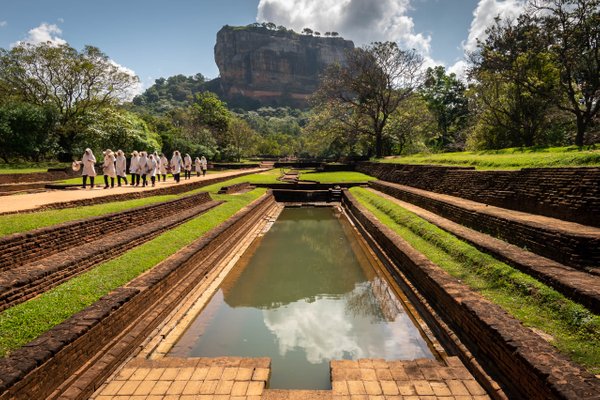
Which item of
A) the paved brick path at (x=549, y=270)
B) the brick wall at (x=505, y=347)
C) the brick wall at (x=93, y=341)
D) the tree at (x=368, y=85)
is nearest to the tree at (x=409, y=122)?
the tree at (x=368, y=85)

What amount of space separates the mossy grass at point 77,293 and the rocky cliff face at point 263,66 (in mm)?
143236

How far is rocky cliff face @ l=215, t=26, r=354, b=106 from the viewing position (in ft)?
468

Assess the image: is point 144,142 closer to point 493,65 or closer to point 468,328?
point 493,65

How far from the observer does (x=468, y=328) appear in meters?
4.23

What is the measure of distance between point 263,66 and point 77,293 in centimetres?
14769

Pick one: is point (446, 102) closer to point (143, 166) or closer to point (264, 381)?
point (143, 166)

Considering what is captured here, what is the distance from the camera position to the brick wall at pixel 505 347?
2766mm

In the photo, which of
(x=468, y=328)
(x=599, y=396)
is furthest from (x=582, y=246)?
(x=599, y=396)

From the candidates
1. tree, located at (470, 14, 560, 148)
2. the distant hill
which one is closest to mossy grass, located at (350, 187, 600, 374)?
tree, located at (470, 14, 560, 148)

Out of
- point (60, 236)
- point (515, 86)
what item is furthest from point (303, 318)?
point (515, 86)

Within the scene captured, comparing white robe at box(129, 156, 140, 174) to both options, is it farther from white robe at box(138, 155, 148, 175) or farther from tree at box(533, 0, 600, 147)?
tree at box(533, 0, 600, 147)

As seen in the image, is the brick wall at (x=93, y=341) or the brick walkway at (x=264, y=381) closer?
the brick wall at (x=93, y=341)

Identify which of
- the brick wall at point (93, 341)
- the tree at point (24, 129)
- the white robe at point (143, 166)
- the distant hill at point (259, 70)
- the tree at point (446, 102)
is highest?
the distant hill at point (259, 70)

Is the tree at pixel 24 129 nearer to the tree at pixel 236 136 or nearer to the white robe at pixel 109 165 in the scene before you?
the white robe at pixel 109 165
